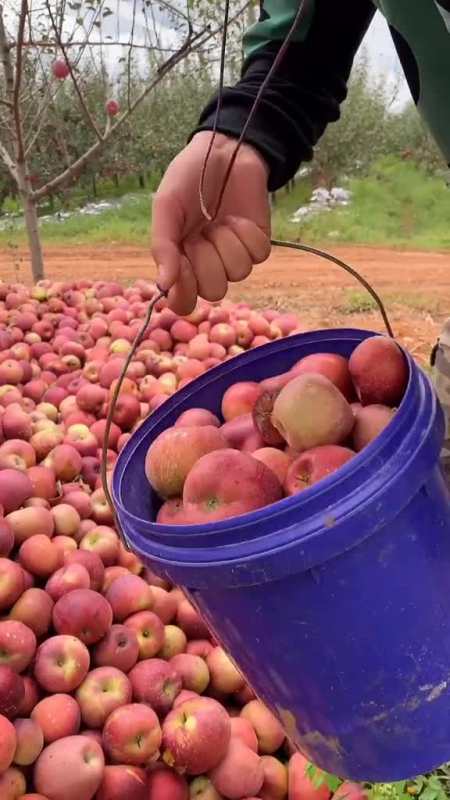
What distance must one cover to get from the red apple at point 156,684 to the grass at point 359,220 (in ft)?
33.0

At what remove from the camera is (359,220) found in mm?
13039

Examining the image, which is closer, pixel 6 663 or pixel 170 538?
pixel 170 538

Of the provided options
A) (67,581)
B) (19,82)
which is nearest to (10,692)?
(67,581)

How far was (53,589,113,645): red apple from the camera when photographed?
1.73m

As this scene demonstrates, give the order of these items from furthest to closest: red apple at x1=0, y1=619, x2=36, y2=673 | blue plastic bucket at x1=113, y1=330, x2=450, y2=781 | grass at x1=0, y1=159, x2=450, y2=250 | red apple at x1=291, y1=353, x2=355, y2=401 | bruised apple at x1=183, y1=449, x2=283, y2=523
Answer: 1. grass at x1=0, y1=159, x2=450, y2=250
2. red apple at x1=0, y1=619, x2=36, y2=673
3. red apple at x1=291, y1=353, x2=355, y2=401
4. bruised apple at x1=183, y1=449, x2=283, y2=523
5. blue plastic bucket at x1=113, y1=330, x2=450, y2=781

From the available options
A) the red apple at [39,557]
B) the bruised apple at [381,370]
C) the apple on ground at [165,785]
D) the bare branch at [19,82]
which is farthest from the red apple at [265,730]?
the bare branch at [19,82]

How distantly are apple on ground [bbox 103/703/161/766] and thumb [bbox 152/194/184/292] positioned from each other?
93cm

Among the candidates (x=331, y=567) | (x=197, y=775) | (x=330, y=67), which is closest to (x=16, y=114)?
(x=330, y=67)

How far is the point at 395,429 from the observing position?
3.21ft

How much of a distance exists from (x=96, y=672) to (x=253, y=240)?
1.02 meters

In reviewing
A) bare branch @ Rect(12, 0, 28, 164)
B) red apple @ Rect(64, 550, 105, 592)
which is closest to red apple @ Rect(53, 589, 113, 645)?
red apple @ Rect(64, 550, 105, 592)

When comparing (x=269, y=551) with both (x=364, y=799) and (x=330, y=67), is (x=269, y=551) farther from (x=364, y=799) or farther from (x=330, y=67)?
(x=330, y=67)

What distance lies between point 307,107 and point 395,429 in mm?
918

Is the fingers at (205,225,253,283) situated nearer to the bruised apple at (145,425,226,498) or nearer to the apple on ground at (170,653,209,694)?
the bruised apple at (145,425,226,498)
